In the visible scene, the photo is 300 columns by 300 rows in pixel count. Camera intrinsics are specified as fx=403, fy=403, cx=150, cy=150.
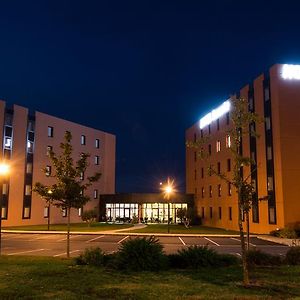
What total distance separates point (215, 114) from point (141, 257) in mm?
40653

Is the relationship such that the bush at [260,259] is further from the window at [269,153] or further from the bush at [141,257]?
the window at [269,153]

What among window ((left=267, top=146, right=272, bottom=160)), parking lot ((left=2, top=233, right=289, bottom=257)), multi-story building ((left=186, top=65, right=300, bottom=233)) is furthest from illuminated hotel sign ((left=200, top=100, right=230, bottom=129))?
parking lot ((left=2, top=233, right=289, bottom=257))

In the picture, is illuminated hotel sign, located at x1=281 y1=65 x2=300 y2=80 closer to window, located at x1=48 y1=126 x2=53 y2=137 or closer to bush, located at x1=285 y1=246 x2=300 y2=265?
bush, located at x1=285 y1=246 x2=300 y2=265

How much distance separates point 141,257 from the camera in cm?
1428

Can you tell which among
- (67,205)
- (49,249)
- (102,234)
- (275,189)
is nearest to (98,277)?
(67,205)

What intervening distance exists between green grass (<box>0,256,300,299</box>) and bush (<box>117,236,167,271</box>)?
67 cm

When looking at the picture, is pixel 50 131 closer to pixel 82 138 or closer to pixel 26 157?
pixel 26 157

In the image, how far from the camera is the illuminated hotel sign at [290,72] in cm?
3812

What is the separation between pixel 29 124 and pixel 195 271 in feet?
148

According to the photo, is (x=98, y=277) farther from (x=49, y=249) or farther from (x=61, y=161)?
(x=49, y=249)

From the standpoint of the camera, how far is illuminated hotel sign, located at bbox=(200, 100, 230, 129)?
49112 mm

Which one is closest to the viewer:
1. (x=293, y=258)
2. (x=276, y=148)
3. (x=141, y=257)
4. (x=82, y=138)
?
(x=141, y=257)

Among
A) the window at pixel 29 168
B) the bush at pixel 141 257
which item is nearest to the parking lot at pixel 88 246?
the bush at pixel 141 257

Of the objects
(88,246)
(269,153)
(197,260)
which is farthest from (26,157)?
(197,260)
